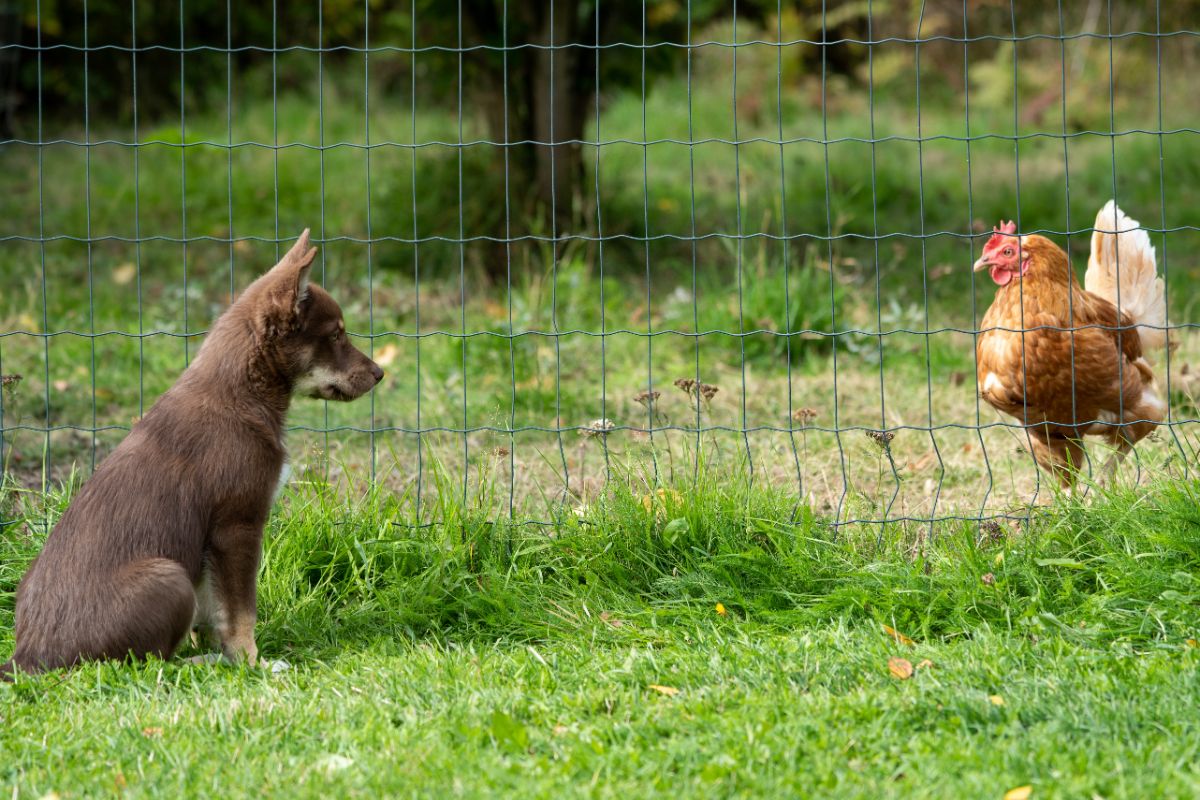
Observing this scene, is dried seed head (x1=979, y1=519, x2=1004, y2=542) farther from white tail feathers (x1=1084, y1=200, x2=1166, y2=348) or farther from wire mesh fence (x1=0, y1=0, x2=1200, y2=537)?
white tail feathers (x1=1084, y1=200, x2=1166, y2=348)

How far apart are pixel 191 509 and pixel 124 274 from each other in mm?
6646

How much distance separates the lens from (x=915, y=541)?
16.9ft

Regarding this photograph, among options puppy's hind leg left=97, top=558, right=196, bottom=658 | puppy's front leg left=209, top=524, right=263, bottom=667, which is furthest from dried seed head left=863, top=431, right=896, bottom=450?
puppy's hind leg left=97, top=558, right=196, bottom=658

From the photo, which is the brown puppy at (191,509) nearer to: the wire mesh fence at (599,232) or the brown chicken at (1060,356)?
the wire mesh fence at (599,232)

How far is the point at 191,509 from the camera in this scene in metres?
4.31

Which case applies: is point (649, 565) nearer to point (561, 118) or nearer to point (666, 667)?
point (666, 667)

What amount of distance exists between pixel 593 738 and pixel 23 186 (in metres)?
10.9

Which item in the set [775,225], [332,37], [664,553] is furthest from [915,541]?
[332,37]

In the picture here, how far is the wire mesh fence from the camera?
5.71m

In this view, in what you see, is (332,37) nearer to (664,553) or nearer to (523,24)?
(523,24)

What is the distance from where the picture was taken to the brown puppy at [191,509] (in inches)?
165

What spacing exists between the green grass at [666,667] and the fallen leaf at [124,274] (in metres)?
4.90

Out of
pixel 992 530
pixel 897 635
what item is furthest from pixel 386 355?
pixel 897 635

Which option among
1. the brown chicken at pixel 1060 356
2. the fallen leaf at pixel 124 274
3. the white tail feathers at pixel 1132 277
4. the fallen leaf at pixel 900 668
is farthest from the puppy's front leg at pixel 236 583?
the fallen leaf at pixel 124 274
